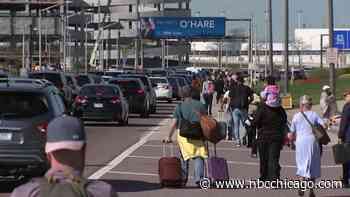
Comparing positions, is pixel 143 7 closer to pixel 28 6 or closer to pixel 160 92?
pixel 28 6

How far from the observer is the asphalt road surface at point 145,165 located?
14773mm

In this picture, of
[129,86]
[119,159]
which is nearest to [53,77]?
[129,86]

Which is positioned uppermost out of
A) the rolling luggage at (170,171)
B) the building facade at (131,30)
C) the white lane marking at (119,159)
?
the building facade at (131,30)

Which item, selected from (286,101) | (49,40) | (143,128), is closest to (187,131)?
(143,128)

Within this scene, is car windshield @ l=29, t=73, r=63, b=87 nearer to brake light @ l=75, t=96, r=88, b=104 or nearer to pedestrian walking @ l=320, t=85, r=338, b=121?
Answer: brake light @ l=75, t=96, r=88, b=104

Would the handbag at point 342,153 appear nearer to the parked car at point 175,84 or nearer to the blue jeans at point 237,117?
the blue jeans at point 237,117

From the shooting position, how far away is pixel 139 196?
1412 cm

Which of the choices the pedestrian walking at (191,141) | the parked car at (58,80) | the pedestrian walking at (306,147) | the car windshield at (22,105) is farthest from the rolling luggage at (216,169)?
the parked car at (58,80)

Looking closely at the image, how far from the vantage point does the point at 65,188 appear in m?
4.25

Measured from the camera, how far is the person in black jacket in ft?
49.5

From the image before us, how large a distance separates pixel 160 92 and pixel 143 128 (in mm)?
25386

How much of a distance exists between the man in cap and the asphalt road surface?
9842 mm

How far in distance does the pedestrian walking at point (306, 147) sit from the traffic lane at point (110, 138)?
4.91m

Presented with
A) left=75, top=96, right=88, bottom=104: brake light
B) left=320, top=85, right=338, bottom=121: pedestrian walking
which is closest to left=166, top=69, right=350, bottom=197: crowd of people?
left=320, top=85, right=338, bottom=121: pedestrian walking
